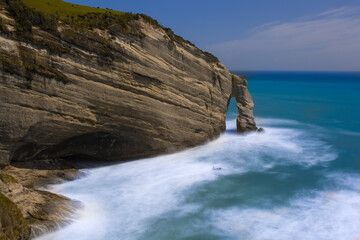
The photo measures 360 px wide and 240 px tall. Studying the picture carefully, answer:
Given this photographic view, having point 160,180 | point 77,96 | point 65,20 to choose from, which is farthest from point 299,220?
point 65,20

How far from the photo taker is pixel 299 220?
12352 mm

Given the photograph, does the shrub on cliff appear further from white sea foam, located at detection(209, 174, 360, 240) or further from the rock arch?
the rock arch

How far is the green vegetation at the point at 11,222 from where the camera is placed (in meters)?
9.16

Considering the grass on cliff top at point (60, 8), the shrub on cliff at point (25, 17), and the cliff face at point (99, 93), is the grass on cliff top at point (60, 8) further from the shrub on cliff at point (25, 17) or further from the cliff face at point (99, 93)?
the cliff face at point (99, 93)

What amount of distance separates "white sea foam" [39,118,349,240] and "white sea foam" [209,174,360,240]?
0.18 meters

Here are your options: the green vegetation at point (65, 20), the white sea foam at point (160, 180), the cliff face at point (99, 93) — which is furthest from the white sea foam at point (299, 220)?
the green vegetation at point (65, 20)

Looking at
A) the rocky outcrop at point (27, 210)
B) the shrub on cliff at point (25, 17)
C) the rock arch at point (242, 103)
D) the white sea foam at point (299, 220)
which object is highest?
the shrub on cliff at point (25, 17)

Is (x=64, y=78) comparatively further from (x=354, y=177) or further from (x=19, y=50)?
(x=354, y=177)

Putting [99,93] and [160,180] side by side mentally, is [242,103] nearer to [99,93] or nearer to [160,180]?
[160,180]

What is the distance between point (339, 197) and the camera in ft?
47.9

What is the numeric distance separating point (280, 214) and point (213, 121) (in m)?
11.1

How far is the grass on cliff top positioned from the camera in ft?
51.0

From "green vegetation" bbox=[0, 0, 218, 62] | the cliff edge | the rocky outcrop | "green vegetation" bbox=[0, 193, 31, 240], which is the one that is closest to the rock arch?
the cliff edge

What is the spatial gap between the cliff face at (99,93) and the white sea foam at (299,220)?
750cm
